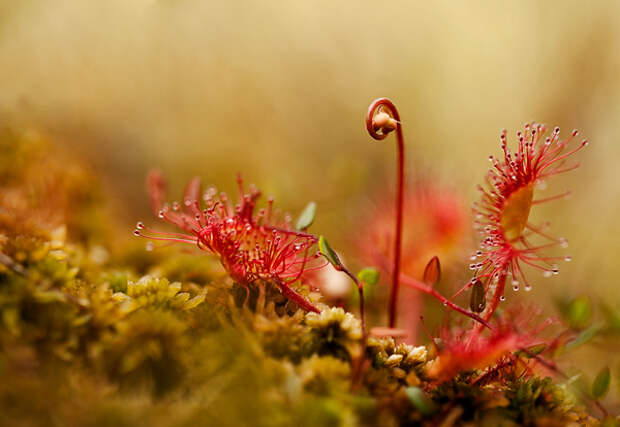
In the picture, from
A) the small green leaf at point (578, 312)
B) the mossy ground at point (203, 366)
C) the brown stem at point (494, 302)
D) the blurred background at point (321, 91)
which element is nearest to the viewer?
the mossy ground at point (203, 366)

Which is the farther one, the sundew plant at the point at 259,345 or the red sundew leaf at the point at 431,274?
the red sundew leaf at the point at 431,274

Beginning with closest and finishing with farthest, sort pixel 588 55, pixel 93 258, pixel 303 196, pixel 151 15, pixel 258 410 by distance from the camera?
pixel 258 410
pixel 93 258
pixel 303 196
pixel 151 15
pixel 588 55

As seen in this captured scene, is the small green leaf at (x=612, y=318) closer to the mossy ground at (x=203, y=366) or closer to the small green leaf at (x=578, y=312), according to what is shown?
the small green leaf at (x=578, y=312)

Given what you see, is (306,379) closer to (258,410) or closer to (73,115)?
(258,410)

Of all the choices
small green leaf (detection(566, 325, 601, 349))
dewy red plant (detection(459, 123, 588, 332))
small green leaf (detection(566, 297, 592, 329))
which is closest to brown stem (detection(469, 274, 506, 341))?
dewy red plant (detection(459, 123, 588, 332))

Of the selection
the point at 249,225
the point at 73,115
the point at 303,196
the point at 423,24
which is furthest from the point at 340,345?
the point at 423,24

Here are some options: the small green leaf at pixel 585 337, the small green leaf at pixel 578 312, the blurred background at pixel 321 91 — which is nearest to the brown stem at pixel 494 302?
the small green leaf at pixel 585 337
